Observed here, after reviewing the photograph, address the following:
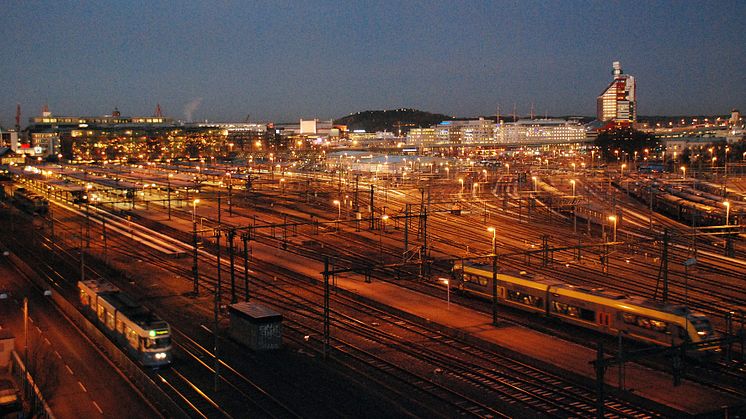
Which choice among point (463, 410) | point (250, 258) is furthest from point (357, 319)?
point (250, 258)

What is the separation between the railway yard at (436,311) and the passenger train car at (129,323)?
0.96 ft

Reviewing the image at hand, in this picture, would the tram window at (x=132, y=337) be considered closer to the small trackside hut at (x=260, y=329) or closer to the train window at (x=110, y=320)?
the train window at (x=110, y=320)

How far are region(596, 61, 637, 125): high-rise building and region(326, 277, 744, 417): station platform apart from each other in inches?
4963

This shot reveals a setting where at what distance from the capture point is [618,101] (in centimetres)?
13450

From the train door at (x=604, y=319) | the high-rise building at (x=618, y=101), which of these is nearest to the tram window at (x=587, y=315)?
the train door at (x=604, y=319)

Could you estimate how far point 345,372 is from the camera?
10367 mm

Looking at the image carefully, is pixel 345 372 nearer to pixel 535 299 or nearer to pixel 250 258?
pixel 535 299

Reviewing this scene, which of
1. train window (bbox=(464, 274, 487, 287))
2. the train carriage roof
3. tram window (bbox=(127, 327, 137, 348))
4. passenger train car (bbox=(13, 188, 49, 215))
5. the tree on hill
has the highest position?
the tree on hill

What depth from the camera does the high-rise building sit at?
134 m

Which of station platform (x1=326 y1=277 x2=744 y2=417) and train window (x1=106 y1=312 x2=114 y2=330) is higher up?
train window (x1=106 y1=312 x2=114 y2=330)

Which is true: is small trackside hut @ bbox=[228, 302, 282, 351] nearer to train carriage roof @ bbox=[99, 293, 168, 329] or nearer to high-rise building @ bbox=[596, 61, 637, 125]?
train carriage roof @ bbox=[99, 293, 168, 329]

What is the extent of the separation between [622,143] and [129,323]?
62.7m

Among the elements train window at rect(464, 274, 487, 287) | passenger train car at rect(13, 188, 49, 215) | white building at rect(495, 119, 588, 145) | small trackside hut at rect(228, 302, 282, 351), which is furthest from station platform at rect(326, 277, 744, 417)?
white building at rect(495, 119, 588, 145)

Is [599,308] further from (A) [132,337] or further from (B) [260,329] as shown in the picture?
(A) [132,337]
